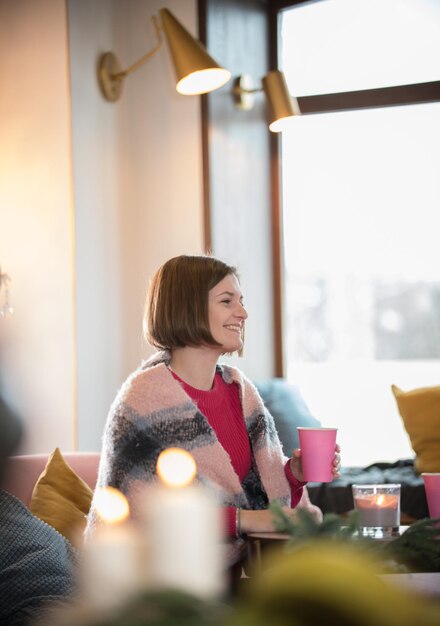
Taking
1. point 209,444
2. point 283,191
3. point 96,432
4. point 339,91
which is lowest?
point 96,432

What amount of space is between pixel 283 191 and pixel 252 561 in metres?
3.22

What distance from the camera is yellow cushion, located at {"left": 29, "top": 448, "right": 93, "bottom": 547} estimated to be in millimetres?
2252

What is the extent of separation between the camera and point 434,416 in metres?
3.78

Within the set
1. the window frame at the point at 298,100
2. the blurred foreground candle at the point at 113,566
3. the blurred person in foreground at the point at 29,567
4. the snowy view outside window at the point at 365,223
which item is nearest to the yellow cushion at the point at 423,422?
the snowy view outside window at the point at 365,223

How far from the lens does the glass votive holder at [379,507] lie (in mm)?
1920

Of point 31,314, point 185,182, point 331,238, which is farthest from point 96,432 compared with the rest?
point 331,238

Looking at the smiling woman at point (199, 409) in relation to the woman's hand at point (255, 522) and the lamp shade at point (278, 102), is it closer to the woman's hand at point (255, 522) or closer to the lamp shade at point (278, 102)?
the woman's hand at point (255, 522)

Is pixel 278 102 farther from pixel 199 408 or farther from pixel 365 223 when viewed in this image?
pixel 199 408

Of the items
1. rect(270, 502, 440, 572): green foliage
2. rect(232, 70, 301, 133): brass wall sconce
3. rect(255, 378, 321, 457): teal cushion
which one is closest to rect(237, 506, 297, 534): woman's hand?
rect(270, 502, 440, 572): green foliage

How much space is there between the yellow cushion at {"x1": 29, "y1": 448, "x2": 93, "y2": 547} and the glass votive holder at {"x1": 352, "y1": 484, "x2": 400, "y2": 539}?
27.0 inches

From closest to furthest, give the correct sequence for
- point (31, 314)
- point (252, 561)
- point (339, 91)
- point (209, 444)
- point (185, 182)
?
point (252, 561)
point (209, 444)
point (31, 314)
point (185, 182)
point (339, 91)

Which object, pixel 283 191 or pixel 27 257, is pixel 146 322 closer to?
pixel 27 257

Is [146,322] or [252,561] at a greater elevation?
[146,322]

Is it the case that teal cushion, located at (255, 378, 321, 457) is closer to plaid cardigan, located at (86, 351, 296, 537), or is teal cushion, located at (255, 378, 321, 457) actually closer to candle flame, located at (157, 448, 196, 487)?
plaid cardigan, located at (86, 351, 296, 537)
